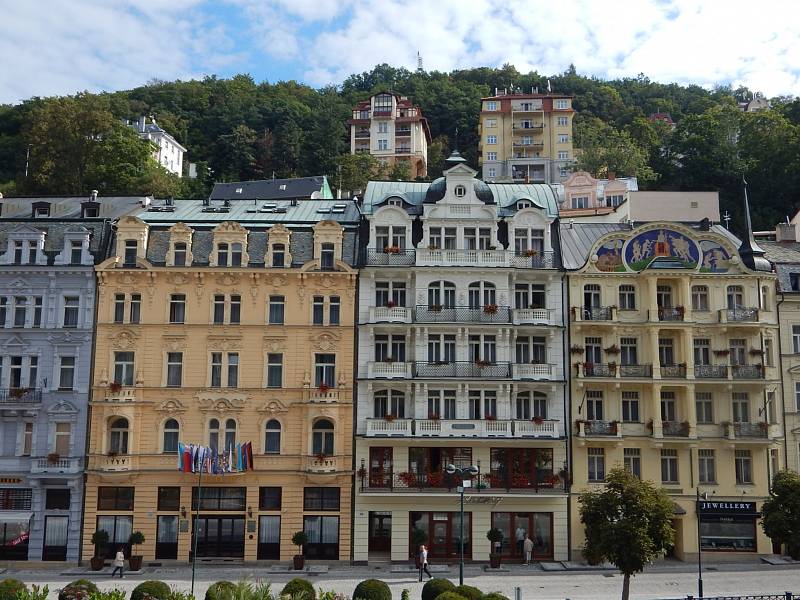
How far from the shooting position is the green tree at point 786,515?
33.4 meters

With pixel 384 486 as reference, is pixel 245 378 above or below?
above

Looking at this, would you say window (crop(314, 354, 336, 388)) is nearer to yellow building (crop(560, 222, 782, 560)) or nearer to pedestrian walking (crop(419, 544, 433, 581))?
pedestrian walking (crop(419, 544, 433, 581))

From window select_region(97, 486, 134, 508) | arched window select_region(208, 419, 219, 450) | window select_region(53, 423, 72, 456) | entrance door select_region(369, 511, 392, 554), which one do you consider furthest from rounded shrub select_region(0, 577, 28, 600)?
entrance door select_region(369, 511, 392, 554)

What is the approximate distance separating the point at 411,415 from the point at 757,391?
19.1m

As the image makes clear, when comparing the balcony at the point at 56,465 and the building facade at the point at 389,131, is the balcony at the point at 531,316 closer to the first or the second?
the balcony at the point at 56,465

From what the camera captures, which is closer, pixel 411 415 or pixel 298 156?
pixel 411 415

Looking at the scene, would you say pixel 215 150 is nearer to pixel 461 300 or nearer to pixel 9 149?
pixel 9 149

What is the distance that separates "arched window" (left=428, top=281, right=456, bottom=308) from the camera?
147 feet

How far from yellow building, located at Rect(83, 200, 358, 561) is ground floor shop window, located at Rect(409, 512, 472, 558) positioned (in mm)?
3919

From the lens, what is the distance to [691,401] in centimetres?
4359

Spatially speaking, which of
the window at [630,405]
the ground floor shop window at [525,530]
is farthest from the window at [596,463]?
the ground floor shop window at [525,530]

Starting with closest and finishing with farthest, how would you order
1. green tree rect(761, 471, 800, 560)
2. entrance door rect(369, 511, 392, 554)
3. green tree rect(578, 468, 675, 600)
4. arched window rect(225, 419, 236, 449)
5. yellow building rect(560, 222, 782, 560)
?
green tree rect(578, 468, 675, 600) < green tree rect(761, 471, 800, 560) < entrance door rect(369, 511, 392, 554) < yellow building rect(560, 222, 782, 560) < arched window rect(225, 419, 236, 449)

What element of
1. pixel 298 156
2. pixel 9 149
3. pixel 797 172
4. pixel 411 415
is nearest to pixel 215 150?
pixel 298 156

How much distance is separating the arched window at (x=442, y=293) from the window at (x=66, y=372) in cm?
1974
